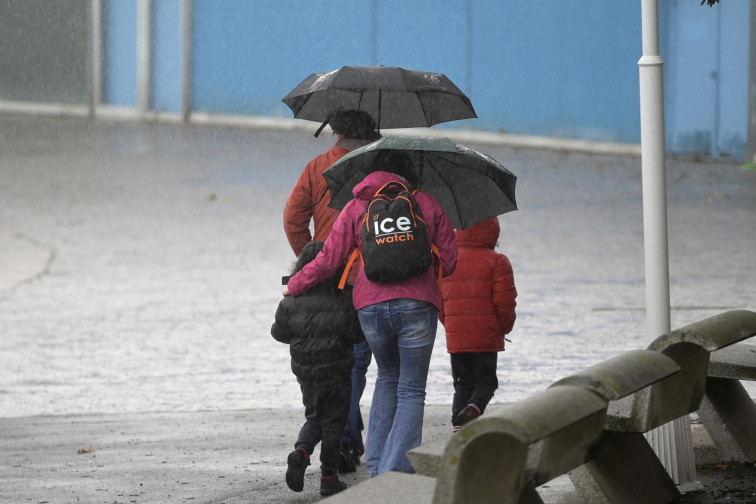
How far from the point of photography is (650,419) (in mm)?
5250

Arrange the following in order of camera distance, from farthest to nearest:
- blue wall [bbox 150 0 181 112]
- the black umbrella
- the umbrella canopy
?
blue wall [bbox 150 0 181 112] → the black umbrella → the umbrella canopy

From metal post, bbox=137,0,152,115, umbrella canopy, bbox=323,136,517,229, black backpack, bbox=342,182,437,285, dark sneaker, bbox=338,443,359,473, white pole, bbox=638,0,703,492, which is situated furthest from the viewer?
metal post, bbox=137,0,152,115

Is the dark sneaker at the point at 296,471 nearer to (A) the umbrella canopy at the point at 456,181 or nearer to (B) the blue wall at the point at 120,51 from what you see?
(A) the umbrella canopy at the point at 456,181

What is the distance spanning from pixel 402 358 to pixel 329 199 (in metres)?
1.30

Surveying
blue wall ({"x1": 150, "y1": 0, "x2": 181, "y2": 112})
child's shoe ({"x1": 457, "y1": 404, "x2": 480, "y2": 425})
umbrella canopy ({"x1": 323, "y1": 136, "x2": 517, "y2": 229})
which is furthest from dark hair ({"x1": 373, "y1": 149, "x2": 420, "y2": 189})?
blue wall ({"x1": 150, "y1": 0, "x2": 181, "y2": 112})

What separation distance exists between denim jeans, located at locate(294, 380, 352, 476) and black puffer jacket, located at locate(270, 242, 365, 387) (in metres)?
0.06

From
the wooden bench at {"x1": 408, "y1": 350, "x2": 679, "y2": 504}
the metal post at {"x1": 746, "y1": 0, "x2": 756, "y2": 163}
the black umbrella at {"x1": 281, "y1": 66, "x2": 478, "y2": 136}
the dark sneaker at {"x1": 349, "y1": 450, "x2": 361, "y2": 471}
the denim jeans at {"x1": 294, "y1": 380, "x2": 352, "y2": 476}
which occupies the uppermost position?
the metal post at {"x1": 746, "y1": 0, "x2": 756, "y2": 163}

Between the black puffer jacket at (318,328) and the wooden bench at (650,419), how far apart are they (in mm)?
1275

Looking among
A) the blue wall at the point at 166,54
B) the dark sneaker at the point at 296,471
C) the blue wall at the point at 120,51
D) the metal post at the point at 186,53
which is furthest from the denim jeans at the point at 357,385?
the blue wall at the point at 120,51

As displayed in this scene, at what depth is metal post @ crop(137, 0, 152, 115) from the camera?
28.3m

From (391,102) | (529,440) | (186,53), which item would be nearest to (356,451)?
(391,102)

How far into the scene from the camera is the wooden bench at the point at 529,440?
393 centimetres

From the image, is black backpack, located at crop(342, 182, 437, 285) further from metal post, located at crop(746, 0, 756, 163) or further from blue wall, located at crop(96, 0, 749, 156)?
metal post, located at crop(746, 0, 756, 163)

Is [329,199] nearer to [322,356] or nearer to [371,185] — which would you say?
[371,185]
